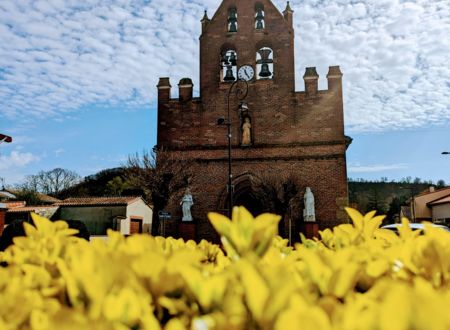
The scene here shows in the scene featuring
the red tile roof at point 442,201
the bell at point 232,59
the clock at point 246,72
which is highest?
the bell at point 232,59

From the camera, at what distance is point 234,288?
822 mm

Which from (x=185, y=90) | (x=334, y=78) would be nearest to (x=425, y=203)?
(x=334, y=78)

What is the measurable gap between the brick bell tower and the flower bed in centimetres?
1692

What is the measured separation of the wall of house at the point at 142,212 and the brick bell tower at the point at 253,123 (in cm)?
1317

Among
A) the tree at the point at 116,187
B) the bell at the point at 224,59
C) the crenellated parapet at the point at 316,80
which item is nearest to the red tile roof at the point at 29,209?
the tree at the point at 116,187

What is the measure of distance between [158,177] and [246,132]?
4.51 meters

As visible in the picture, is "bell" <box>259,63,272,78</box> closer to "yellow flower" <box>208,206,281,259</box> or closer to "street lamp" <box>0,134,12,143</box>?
"street lamp" <box>0,134,12,143</box>

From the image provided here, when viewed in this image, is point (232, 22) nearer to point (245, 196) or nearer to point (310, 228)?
point (245, 196)

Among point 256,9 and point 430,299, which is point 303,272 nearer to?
point 430,299

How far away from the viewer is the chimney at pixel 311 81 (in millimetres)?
18688

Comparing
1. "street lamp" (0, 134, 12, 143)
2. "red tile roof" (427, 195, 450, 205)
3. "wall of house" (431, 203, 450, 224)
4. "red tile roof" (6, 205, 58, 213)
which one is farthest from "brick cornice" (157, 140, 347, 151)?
"red tile roof" (427, 195, 450, 205)

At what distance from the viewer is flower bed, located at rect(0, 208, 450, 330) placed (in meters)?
0.59

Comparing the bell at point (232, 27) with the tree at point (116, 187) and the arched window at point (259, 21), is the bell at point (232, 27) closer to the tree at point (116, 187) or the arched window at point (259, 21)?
the arched window at point (259, 21)

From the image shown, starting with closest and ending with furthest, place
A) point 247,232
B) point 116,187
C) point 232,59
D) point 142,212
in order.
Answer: point 247,232
point 232,59
point 142,212
point 116,187
